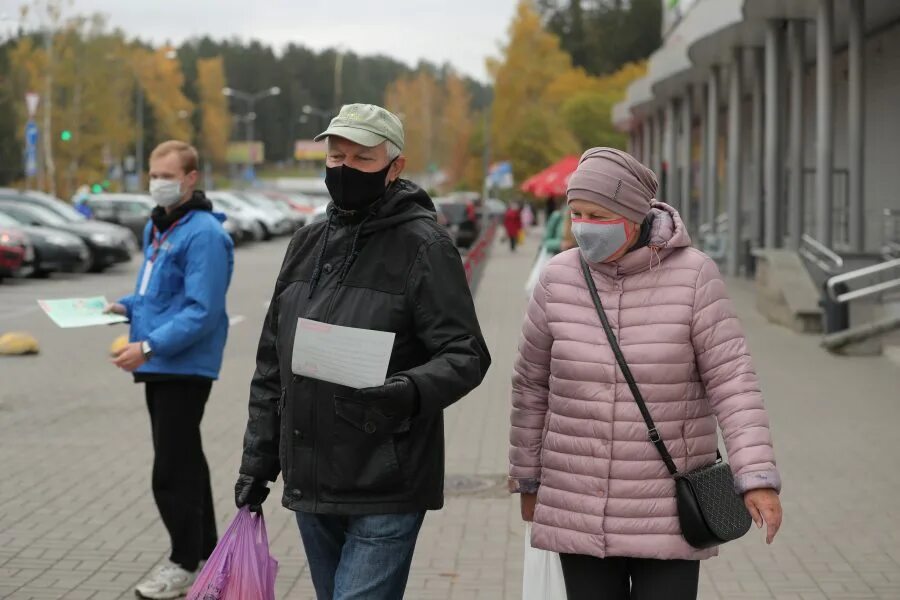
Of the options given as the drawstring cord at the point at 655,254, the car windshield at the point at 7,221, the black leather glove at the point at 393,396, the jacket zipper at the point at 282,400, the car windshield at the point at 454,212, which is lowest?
the car windshield at the point at 454,212

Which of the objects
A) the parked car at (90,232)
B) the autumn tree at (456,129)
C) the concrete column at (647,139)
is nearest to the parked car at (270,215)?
the concrete column at (647,139)

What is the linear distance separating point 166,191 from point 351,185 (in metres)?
2.26

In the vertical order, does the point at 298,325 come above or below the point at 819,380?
above

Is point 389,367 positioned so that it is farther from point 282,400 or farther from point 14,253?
point 14,253

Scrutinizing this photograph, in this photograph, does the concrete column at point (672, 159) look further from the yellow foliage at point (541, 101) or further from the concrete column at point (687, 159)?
the yellow foliage at point (541, 101)

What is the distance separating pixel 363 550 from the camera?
3787 millimetres

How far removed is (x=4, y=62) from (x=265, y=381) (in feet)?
184

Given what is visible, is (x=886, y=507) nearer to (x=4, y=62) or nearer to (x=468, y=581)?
(x=468, y=581)

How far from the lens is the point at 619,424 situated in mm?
3736

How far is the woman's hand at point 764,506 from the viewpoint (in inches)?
143

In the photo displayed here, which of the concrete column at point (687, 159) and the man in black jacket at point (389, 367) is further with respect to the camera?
the concrete column at point (687, 159)

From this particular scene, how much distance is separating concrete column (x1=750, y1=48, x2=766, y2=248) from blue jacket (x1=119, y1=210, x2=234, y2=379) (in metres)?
22.7

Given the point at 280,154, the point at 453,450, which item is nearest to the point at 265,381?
the point at 453,450

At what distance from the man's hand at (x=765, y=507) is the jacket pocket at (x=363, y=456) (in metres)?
0.84
